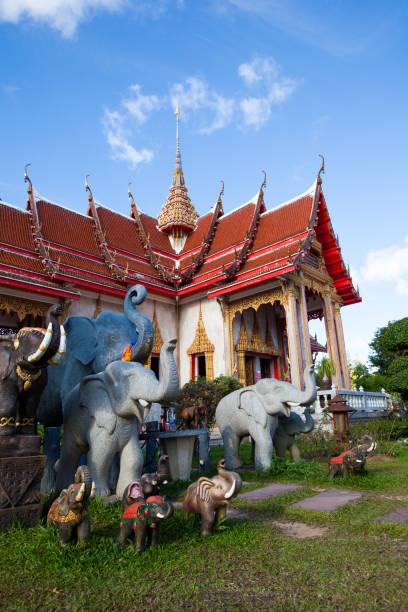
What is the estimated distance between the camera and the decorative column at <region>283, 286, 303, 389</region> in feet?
38.1

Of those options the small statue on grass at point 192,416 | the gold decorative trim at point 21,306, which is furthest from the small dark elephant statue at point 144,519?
the gold decorative trim at point 21,306

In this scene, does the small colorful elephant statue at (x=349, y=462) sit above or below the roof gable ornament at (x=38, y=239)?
below

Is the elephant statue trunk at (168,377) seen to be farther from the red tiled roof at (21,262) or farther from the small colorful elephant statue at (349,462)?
the red tiled roof at (21,262)

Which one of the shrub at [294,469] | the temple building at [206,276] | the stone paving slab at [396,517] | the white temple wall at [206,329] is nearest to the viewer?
the stone paving slab at [396,517]

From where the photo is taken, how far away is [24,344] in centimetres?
300

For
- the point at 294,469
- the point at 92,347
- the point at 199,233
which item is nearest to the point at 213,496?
the point at 92,347

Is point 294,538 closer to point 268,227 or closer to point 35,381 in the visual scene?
point 35,381

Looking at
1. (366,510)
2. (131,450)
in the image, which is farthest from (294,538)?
(131,450)

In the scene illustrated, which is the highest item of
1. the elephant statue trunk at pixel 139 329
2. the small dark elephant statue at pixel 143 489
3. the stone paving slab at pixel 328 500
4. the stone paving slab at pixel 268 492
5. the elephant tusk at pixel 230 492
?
the elephant statue trunk at pixel 139 329

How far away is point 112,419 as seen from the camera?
371cm

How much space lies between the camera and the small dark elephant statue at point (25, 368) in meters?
2.92

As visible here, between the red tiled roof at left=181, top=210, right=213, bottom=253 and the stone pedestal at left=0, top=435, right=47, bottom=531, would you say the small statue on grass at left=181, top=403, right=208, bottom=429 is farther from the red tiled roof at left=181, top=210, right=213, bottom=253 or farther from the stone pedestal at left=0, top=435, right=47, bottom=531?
the red tiled roof at left=181, top=210, right=213, bottom=253

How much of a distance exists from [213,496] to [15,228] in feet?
38.8

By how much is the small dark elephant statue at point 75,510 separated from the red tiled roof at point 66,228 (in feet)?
37.1
